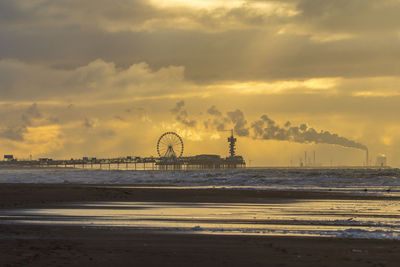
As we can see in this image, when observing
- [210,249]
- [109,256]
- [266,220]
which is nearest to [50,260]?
[109,256]

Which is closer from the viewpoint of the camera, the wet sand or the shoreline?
the wet sand

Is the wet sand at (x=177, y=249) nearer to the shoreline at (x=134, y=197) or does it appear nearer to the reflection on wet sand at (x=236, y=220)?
the reflection on wet sand at (x=236, y=220)

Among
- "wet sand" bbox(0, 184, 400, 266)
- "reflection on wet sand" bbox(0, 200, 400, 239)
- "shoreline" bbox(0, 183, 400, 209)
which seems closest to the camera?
"wet sand" bbox(0, 184, 400, 266)

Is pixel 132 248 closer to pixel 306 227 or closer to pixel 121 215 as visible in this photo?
pixel 306 227

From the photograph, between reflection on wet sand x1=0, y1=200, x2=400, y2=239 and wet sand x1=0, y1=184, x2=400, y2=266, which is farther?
reflection on wet sand x1=0, y1=200, x2=400, y2=239

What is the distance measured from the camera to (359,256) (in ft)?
47.3

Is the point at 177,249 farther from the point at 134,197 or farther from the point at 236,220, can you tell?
the point at 134,197

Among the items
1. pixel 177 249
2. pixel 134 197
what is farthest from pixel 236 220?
pixel 134 197

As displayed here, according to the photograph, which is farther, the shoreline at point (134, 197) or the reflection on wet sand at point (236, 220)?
the shoreline at point (134, 197)

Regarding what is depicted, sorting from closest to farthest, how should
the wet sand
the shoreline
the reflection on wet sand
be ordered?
1. the wet sand
2. the reflection on wet sand
3. the shoreline

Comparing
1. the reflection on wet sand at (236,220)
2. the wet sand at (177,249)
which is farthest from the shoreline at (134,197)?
the wet sand at (177,249)

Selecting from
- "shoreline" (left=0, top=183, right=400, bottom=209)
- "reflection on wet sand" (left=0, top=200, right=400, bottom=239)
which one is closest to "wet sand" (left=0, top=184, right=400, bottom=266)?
"reflection on wet sand" (left=0, top=200, right=400, bottom=239)

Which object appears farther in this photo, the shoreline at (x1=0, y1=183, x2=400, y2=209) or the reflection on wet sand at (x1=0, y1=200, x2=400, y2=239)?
the shoreline at (x1=0, y1=183, x2=400, y2=209)

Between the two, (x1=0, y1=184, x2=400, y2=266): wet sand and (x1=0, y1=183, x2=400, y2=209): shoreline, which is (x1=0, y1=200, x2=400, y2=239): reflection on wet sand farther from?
(x1=0, y1=183, x2=400, y2=209): shoreline
